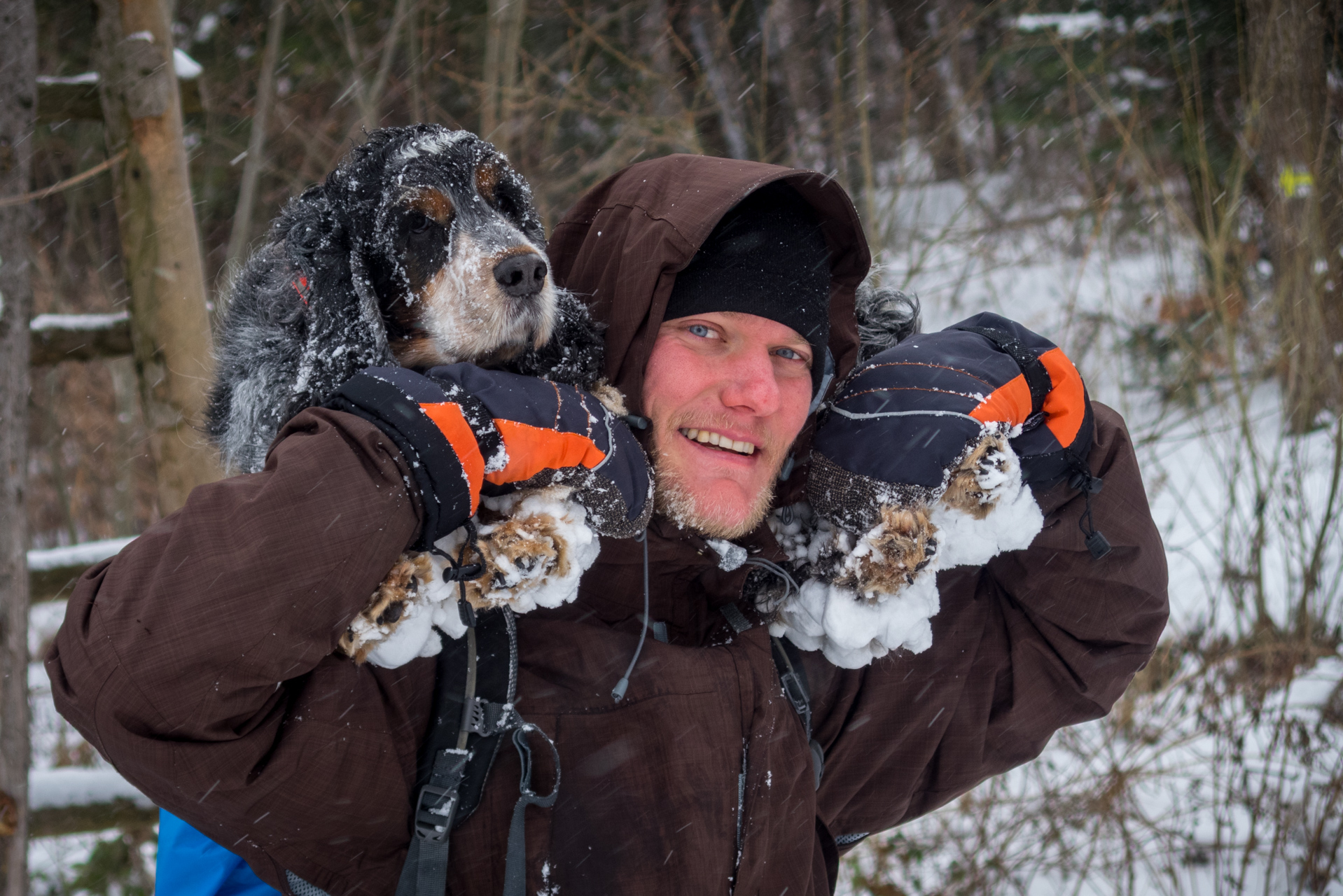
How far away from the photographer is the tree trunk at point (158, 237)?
9.12 ft

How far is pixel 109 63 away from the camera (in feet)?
9.13

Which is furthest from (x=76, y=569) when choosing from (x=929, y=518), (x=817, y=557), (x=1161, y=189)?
(x=1161, y=189)

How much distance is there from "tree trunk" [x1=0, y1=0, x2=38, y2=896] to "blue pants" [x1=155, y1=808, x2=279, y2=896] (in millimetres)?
1074

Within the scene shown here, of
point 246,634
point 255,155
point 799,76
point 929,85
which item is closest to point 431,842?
point 246,634

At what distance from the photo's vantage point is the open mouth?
2109 millimetres

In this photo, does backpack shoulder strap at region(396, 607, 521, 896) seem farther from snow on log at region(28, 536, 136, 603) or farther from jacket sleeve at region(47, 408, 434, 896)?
snow on log at region(28, 536, 136, 603)

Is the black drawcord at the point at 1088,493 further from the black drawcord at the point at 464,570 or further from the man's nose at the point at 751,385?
the black drawcord at the point at 464,570

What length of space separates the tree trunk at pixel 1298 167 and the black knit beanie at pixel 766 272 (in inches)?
115

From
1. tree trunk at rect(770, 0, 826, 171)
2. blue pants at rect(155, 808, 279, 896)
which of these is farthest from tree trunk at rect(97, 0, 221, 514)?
tree trunk at rect(770, 0, 826, 171)

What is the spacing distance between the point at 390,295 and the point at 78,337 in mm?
1703

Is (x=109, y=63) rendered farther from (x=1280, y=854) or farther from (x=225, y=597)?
(x=1280, y=854)

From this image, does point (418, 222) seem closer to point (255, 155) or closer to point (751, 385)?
point (751, 385)

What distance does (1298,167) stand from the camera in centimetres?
409

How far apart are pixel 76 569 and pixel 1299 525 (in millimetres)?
5006
